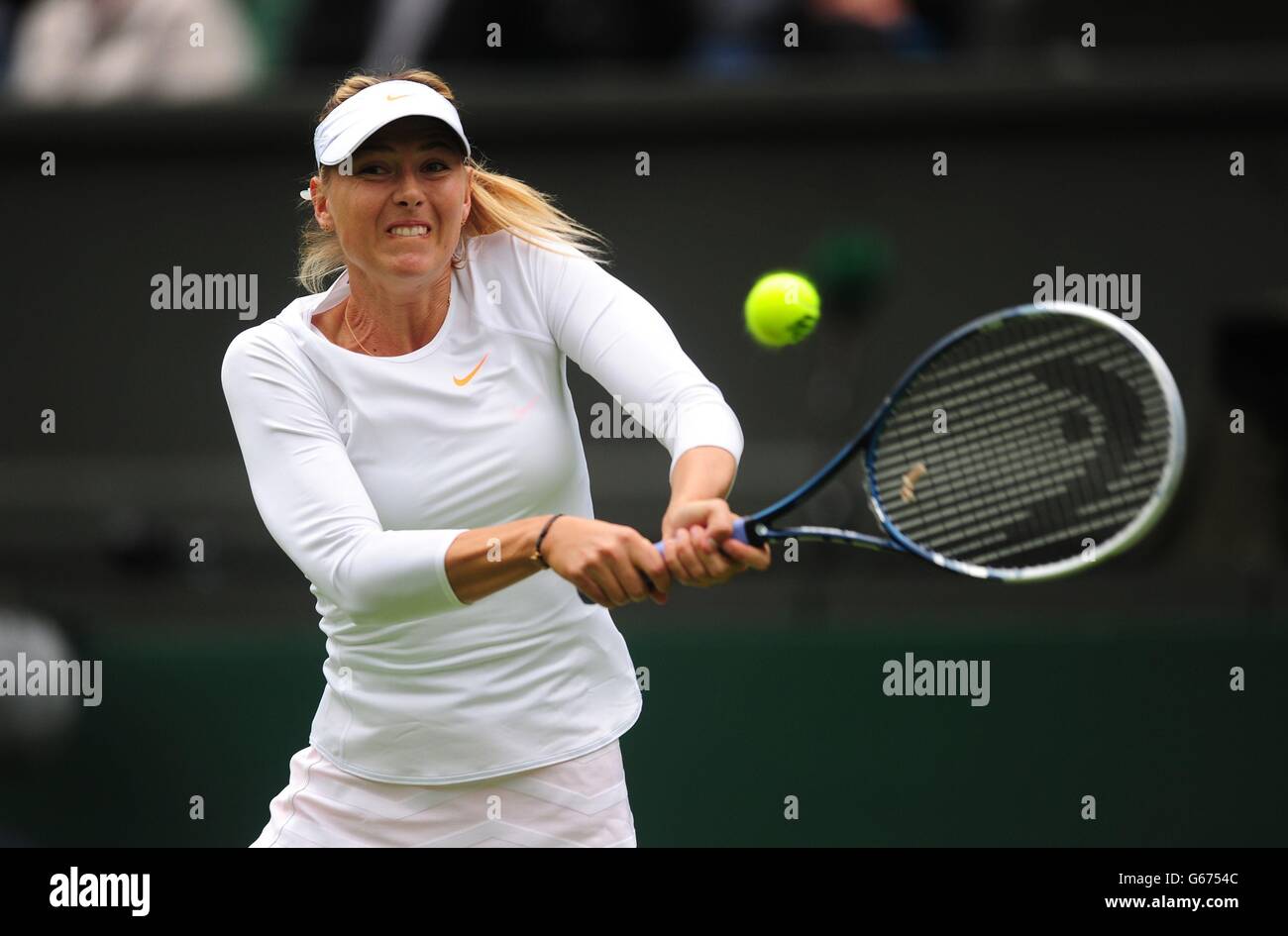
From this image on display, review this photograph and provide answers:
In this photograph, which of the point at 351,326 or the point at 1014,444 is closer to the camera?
the point at 351,326

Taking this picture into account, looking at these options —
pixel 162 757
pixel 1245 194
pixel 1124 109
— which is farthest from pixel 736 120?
pixel 162 757

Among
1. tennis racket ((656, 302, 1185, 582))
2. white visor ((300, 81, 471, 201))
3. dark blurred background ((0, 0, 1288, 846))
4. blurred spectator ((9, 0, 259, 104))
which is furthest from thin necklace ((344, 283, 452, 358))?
blurred spectator ((9, 0, 259, 104))

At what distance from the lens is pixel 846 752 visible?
201 inches

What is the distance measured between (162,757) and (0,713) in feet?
1.36

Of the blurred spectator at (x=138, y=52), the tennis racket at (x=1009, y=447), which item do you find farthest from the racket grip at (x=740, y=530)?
the blurred spectator at (x=138, y=52)

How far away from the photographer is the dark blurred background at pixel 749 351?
511 centimetres

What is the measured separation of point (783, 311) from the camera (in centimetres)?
336

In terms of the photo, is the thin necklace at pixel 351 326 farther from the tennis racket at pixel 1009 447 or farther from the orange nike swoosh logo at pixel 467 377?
the tennis racket at pixel 1009 447

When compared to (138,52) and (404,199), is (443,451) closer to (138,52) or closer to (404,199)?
(404,199)

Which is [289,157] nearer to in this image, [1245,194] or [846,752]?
[846,752]

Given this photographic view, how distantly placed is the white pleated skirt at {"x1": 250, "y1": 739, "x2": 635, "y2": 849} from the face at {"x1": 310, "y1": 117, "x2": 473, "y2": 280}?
78 centimetres

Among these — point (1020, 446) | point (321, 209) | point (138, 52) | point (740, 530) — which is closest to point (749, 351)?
point (138, 52)

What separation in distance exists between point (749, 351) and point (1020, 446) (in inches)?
85.4
